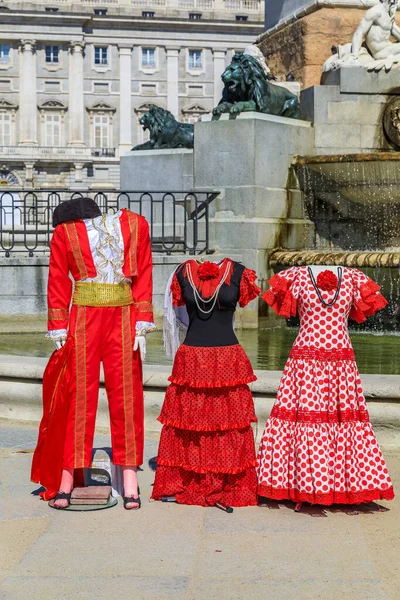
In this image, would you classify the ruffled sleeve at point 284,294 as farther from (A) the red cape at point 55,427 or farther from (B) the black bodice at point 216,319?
(A) the red cape at point 55,427

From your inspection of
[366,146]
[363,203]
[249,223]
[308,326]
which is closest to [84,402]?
[308,326]

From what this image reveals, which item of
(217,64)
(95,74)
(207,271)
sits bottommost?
(207,271)

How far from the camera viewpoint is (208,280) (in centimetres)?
504

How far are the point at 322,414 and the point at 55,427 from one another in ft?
4.37

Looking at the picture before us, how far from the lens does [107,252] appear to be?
4934 mm

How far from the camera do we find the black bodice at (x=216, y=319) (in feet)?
16.4

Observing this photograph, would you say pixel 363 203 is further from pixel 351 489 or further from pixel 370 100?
pixel 351 489

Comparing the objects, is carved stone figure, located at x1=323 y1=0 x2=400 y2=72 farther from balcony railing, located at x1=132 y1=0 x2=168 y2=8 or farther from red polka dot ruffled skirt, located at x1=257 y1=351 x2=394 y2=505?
balcony railing, located at x1=132 y1=0 x2=168 y2=8

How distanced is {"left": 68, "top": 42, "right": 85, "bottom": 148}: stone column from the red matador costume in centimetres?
7510

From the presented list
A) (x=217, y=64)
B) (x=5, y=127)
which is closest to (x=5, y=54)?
(x=5, y=127)

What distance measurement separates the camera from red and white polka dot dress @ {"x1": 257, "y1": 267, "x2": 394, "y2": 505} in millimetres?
4770

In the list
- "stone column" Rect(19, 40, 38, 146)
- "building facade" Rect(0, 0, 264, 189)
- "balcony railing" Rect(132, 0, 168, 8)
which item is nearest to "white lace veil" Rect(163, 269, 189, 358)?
"building facade" Rect(0, 0, 264, 189)

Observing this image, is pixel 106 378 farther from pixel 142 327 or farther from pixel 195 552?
pixel 195 552

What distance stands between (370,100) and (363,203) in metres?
1.39
